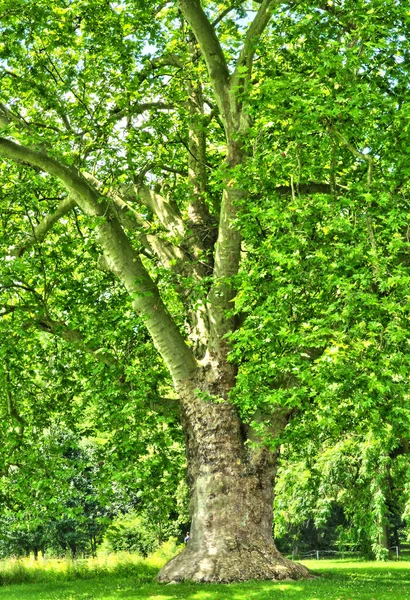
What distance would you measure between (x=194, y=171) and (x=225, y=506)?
7030mm

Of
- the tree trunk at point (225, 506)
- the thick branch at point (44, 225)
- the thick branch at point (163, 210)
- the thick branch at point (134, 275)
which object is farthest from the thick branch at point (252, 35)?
the tree trunk at point (225, 506)

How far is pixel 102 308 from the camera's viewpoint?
1470 centimetres

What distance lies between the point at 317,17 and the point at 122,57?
4143mm

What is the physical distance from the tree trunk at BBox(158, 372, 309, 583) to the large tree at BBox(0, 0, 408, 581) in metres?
0.03

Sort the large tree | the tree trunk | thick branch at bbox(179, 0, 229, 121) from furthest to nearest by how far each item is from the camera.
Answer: thick branch at bbox(179, 0, 229, 121) < the tree trunk < the large tree

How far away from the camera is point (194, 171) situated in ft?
48.9

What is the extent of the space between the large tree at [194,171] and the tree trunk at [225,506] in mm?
25

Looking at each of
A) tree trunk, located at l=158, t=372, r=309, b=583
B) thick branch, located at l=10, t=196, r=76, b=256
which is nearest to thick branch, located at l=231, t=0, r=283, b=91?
thick branch, located at l=10, t=196, r=76, b=256

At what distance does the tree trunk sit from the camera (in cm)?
1169

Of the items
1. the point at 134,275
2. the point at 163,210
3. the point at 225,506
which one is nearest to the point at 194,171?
the point at 163,210

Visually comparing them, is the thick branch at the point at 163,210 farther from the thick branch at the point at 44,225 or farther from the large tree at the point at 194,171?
the thick branch at the point at 44,225

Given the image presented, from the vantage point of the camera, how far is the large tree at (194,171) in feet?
35.8

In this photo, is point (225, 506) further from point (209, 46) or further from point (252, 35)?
point (252, 35)

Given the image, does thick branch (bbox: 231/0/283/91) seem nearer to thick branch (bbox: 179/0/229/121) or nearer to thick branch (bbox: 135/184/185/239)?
thick branch (bbox: 179/0/229/121)
